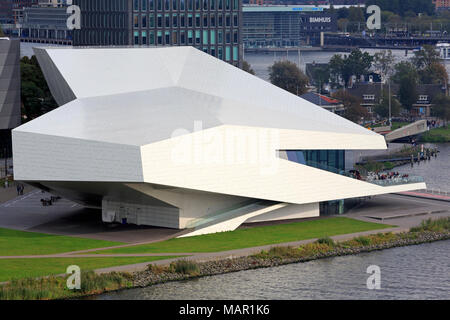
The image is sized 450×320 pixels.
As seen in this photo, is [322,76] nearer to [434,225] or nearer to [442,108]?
[442,108]

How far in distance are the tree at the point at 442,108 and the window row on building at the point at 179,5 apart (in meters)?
28.2

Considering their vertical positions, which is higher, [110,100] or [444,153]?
[110,100]

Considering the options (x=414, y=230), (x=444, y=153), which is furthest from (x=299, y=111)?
(x=444, y=153)

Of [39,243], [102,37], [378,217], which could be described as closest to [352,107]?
[102,37]

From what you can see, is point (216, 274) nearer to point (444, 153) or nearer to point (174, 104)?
point (174, 104)

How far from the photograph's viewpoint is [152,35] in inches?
5443

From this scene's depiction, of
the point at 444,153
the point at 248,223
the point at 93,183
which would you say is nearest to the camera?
the point at 93,183

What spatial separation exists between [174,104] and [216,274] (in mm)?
15964

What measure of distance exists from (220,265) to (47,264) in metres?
8.77

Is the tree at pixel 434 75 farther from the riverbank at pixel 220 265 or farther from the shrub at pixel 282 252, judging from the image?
the shrub at pixel 282 252

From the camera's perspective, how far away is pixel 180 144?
75938 mm

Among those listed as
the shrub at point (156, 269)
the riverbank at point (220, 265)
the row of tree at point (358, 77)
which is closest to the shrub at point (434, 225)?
the riverbank at point (220, 265)

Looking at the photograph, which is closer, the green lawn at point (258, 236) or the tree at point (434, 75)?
the green lawn at point (258, 236)

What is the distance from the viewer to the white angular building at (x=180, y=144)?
75.2 meters
